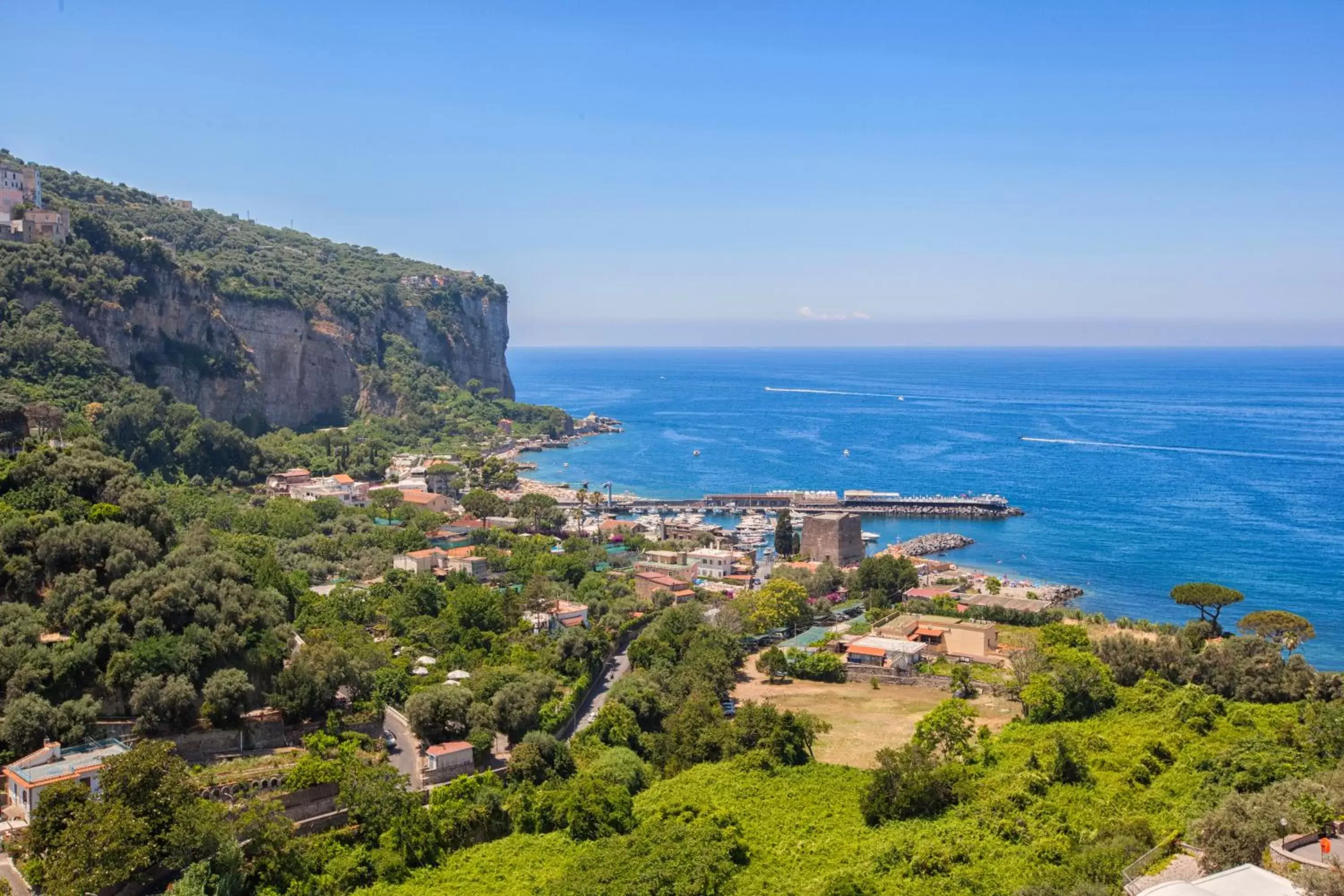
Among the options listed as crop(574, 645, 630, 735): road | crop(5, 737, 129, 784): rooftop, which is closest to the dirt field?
crop(574, 645, 630, 735): road

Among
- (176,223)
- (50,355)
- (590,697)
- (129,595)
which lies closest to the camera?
(129,595)

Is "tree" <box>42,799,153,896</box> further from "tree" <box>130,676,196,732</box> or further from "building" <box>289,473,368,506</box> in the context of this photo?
"building" <box>289,473,368,506</box>

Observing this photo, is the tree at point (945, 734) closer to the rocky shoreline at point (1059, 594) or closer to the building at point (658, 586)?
the building at point (658, 586)

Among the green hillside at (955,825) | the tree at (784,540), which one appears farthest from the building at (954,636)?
the tree at (784,540)

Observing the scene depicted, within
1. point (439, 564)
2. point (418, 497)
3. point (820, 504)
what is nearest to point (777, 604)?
point (439, 564)

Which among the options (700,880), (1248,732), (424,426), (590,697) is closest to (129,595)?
(590,697)

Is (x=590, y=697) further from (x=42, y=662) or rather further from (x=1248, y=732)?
(x=1248, y=732)

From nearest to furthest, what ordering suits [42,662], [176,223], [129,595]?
1. [42,662]
2. [129,595]
3. [176,223]
